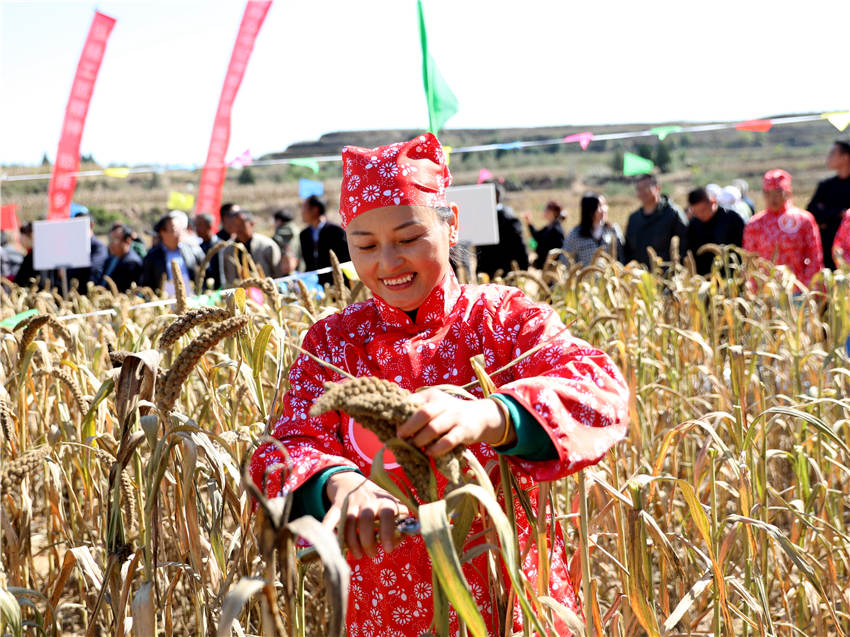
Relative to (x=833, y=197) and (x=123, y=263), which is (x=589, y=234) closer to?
(x=833, y=197)

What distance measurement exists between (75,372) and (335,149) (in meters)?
38.2

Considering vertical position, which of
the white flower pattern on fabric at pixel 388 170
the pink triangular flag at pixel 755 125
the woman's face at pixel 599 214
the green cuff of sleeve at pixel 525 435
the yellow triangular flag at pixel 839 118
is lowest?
the green cuff of sleeve at pixel 525 435

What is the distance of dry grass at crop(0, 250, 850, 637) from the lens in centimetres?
92

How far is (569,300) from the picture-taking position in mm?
2729

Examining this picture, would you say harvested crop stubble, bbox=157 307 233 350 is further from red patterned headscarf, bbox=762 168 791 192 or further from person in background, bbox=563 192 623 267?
person in background, bbox=563 192 623 267

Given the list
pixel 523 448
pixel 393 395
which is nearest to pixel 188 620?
pixel 523 448

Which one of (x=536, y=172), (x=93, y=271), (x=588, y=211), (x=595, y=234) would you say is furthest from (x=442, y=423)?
(x=536, y=172)

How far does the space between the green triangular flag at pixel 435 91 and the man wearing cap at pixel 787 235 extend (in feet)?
5.65

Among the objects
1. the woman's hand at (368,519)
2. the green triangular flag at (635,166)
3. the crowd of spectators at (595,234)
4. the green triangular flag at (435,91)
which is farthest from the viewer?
the green triangular flag at (635,166)

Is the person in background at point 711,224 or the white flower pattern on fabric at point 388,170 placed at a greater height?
the white flower pattern on fabric at point 388,170

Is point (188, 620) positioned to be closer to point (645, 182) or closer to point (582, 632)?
point (582, 632)

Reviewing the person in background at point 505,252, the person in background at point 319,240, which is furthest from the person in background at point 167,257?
the person in background at point 505,252

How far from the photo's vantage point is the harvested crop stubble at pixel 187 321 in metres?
0.93

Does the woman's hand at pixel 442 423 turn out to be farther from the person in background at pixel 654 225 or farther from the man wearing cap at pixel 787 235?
the person in background at pixel 654 225
